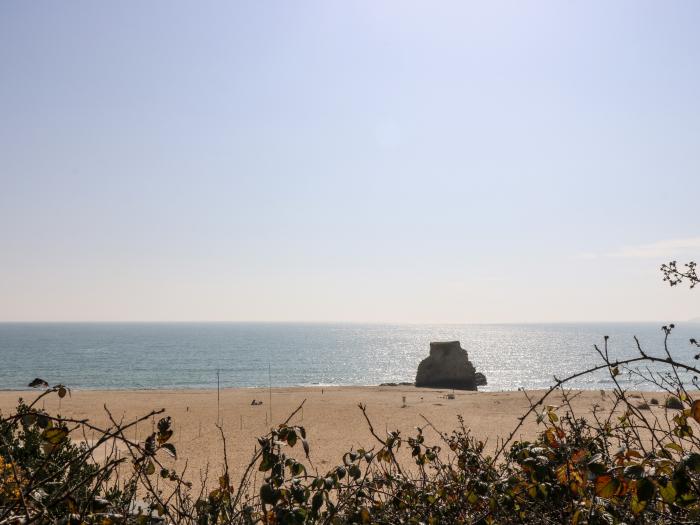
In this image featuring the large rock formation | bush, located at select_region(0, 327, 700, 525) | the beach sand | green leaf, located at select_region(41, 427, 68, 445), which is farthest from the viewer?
the large rock formation

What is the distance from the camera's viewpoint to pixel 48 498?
1972mm

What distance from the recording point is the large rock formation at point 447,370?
56938mm

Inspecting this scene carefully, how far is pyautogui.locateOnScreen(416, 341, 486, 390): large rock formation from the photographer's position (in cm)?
5694

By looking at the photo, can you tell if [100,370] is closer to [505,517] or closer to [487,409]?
[487,409]

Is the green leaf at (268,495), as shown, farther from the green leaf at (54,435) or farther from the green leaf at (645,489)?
the green leaf at (645,489)

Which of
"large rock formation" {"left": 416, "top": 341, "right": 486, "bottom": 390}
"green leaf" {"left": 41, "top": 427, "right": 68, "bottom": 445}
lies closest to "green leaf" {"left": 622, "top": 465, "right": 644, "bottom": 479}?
"green leaf" {"left": 41, "top": 427, "right": 68, "bottom": 445}

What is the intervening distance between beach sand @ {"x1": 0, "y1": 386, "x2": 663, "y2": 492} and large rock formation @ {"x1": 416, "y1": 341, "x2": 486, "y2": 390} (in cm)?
1611

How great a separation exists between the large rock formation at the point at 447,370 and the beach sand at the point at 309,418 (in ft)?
52.9

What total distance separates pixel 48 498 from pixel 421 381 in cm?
5816

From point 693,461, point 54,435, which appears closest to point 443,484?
point 693,461

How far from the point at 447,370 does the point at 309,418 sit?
32004mm

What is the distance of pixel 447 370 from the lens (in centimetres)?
5731

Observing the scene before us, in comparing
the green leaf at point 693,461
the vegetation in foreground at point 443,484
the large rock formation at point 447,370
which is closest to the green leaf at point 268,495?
the vegetation in foreground at point 443,484

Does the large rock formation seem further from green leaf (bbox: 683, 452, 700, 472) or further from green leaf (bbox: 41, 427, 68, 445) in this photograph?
green leaf (bbox: 683, 452, 700, 472)
